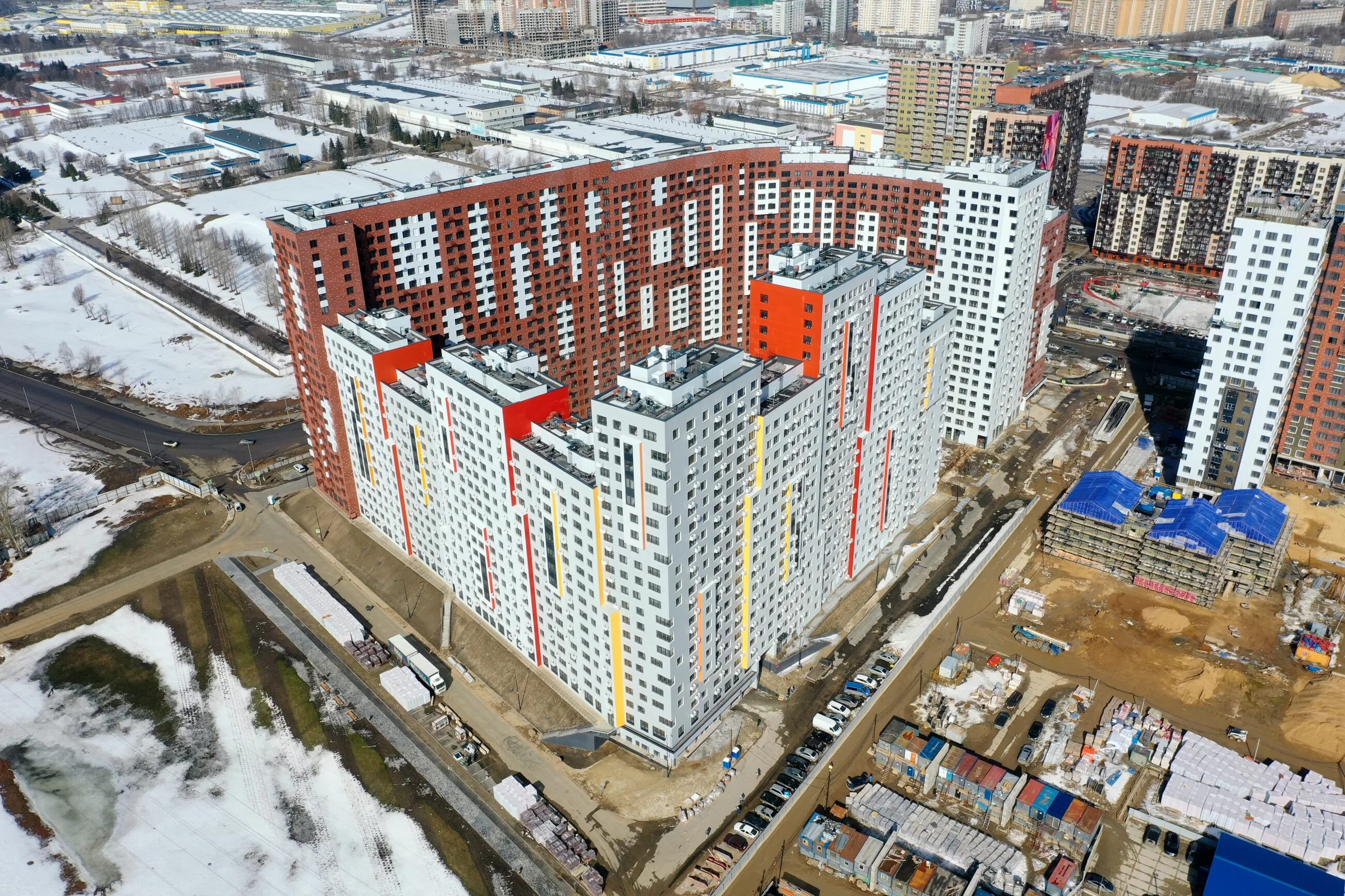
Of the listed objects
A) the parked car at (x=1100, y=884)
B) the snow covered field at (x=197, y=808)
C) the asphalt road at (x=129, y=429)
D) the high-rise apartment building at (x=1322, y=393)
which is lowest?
the snow covered field at (x=197, y=808)

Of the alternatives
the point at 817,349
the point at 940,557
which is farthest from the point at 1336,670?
the point at 817,349

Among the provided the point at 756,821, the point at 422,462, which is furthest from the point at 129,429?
the point at 756,821

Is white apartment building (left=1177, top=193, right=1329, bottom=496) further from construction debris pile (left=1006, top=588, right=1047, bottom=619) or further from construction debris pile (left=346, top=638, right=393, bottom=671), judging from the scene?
construction debris pile (left=346, top=638, right=393, bottom=671)

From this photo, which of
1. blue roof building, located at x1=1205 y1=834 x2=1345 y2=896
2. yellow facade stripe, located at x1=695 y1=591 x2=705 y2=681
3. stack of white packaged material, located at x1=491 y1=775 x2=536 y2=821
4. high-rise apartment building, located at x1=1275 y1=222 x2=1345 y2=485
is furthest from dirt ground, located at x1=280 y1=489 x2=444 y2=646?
high-rise apartment building, located at x1=1275 y1=222 x2=1345 y2=485

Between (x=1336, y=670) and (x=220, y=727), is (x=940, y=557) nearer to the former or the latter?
(x=1336, y=670)

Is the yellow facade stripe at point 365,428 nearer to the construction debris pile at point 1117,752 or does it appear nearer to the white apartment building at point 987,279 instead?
the white apartment building at point 987,279

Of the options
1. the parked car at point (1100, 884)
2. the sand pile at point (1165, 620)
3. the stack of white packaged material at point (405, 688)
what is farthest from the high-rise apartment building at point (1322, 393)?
the stack of white packaged material at point (405, 688)
